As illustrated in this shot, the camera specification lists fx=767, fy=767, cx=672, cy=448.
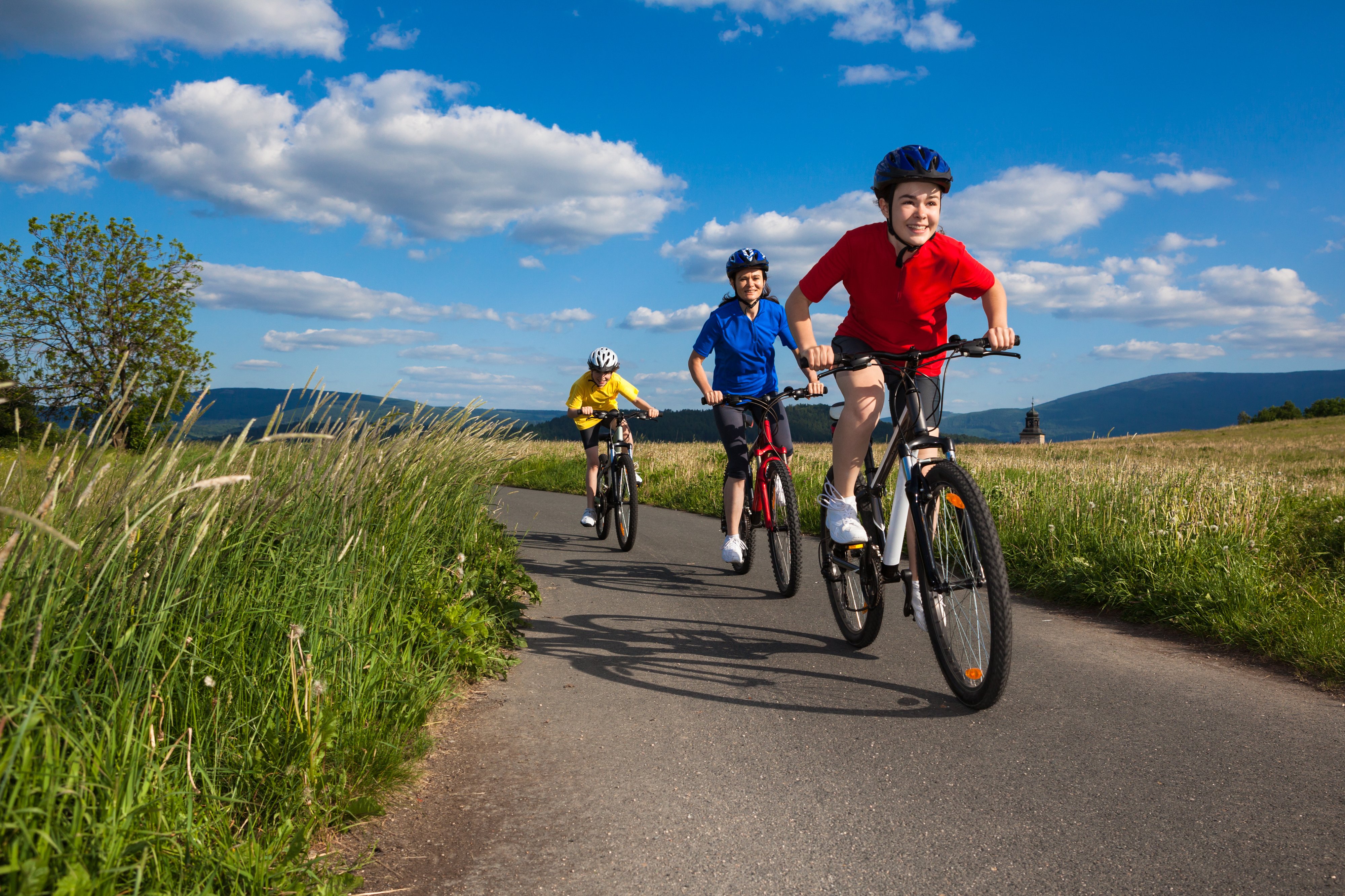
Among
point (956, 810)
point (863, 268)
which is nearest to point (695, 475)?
point (863, 268)

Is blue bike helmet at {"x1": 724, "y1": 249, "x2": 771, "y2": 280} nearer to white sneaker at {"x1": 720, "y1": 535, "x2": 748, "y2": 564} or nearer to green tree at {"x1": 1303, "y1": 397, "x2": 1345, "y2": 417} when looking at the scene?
white sneaker at {"x1": 720, "y1": 535, "x2": 748, "y2": 564}

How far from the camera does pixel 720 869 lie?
2357 millimetres

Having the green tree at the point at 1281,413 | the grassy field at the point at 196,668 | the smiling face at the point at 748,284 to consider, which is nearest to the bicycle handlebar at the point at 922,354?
the grassy field at the point at 196,668

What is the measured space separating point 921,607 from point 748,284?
3.72 meters

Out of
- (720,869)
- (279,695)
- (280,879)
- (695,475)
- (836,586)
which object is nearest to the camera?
(280,879)

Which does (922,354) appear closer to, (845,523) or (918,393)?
(918,393)

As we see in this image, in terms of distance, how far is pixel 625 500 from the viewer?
8852mm

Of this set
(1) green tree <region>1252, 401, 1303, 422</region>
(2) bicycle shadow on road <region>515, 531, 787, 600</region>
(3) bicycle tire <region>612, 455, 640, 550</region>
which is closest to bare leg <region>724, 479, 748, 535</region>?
(2) bicycle shadow on road <region>515, 531, 787, 600</region>

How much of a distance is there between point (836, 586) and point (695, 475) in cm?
945

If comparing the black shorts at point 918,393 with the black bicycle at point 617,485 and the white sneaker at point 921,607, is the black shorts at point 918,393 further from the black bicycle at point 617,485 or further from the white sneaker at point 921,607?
the black bicycle at point 617,485

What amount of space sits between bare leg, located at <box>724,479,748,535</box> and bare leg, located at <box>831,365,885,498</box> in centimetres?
195

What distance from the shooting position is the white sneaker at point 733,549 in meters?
6.45

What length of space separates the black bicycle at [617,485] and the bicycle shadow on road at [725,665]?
3038mm

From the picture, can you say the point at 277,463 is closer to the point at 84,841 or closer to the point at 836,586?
the point at 84,841
